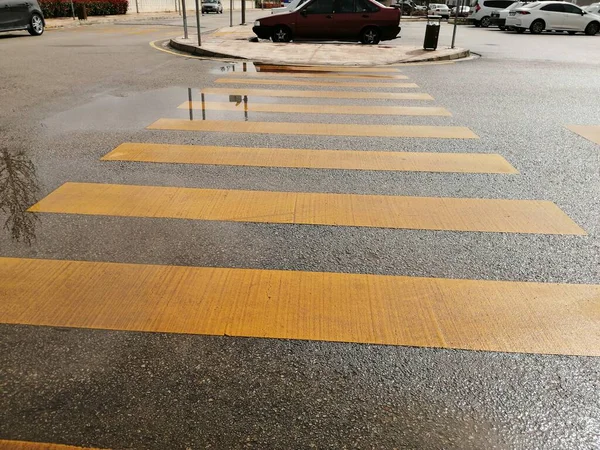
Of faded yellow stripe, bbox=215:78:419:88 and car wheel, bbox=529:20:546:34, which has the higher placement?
car wheel, bbox=529:20:546:34

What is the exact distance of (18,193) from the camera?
4.59 metres

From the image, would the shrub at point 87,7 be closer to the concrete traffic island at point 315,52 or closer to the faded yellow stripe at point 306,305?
the concrete traffic island at point 315,52

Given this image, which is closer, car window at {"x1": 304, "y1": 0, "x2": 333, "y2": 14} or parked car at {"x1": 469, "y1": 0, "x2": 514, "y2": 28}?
car window at {"x1": 304, "y1": 0, "x2": 333, "y2": 14}

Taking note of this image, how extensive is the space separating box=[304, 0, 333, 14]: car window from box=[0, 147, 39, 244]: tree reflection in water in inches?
509

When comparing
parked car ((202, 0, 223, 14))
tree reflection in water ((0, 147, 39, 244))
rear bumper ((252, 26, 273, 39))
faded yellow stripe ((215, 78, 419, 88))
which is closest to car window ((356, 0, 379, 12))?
rear bumper ((252, 26, 273, 39))

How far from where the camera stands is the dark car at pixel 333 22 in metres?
16.5

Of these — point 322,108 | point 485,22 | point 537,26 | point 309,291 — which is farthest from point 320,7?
point 485,22

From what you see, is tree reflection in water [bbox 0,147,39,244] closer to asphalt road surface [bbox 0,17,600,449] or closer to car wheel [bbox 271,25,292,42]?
asphalt road surface [bbox 0,17,600,449]

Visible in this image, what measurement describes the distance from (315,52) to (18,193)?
38.1 ft

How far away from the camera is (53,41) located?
17.6 meters

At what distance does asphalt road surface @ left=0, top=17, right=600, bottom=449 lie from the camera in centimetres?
227

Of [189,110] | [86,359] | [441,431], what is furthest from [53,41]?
[441,431]

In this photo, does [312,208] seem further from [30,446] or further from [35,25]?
[35,25]

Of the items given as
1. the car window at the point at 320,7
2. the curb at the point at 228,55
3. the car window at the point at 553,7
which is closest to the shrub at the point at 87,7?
the curb at the point at 228,55
